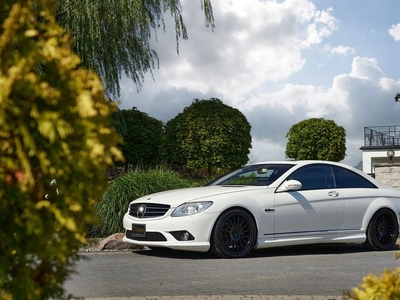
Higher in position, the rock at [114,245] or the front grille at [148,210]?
the front grille at [148,210]

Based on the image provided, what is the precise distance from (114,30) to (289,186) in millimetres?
10311

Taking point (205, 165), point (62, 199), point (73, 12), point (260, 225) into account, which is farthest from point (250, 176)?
point (205, 165)

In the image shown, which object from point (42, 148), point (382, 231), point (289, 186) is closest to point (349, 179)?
point (382, 231)

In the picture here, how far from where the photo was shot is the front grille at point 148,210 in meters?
9.80

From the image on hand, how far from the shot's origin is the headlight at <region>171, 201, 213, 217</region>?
9562 mm

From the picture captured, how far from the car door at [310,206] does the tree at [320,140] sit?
25134mm

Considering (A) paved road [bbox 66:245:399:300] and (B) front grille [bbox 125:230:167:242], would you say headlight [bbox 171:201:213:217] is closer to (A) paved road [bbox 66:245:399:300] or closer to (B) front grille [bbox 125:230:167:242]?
(B) front grille [bbox 125:230:167:242]

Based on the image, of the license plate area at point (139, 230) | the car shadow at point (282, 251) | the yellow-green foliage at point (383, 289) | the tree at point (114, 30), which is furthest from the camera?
the tree at point (114, 30)

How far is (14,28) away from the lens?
2.92m

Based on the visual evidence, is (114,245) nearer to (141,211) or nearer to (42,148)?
(141,211)

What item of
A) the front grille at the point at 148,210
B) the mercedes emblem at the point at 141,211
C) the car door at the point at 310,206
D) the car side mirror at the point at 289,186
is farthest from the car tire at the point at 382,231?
the mercedes emblem at the point at 141,211

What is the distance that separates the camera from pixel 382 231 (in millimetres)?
11352

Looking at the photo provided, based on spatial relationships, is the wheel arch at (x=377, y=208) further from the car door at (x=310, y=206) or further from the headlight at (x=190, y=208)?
the headlight at (x=190, y=208)

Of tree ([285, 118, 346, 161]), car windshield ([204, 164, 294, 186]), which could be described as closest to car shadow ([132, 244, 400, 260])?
car windshield ([204, 164, 294, 186])
